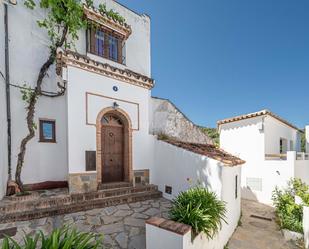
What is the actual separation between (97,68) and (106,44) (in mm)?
2594

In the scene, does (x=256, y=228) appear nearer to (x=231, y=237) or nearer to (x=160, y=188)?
(x=231, y=237)

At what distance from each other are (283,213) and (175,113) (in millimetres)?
7213

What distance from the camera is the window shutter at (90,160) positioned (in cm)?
663

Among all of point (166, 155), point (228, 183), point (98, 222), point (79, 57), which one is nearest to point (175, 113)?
point (166, 155)

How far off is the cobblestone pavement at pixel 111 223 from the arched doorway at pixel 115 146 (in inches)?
57.6

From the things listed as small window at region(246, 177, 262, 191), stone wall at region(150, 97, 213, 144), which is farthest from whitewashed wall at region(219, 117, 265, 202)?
stone wall at region(150, 97, 213, 144)

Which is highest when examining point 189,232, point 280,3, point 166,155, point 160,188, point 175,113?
point 280,3

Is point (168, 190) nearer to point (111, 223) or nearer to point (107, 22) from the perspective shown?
point (111, 223)

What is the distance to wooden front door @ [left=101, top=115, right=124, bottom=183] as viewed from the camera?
752cm

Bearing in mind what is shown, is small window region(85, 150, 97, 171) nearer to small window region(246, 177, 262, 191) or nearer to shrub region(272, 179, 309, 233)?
shrub region(272, 179, 309, 233)

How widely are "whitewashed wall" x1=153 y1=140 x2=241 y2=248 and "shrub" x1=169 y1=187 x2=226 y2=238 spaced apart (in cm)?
85

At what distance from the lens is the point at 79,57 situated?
644cm

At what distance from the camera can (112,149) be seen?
7.74m

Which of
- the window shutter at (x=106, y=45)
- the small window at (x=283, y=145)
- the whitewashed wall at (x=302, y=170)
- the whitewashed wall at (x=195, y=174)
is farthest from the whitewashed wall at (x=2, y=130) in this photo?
the small window at (x=283, y=145)
